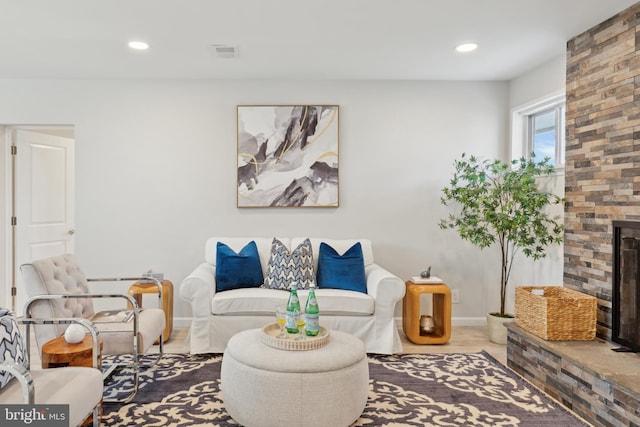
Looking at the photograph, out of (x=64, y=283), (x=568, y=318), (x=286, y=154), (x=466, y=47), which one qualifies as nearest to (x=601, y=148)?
(x=568, y=318)

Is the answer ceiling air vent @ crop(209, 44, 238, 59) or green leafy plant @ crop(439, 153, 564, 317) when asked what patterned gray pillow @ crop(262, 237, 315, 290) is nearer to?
green leafy plant @ crop(439, 153, 564, 317)

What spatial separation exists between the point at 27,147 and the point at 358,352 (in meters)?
4.21

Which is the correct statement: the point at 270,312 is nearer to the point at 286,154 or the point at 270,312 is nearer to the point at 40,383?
the point at 286,154

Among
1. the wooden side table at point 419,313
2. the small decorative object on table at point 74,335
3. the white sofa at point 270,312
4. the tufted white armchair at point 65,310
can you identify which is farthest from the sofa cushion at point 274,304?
the small decorative object on table at point 74,335

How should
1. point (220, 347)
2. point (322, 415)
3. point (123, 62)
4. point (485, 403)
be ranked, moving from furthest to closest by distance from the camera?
point (123, 62) → point (220, 347) → point (485, 403) → point (322, 415)

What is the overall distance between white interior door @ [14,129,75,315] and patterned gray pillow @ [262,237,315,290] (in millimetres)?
2698

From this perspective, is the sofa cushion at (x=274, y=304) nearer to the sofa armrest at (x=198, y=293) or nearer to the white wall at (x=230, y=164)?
the sofa armrest at (x=198, y=293)

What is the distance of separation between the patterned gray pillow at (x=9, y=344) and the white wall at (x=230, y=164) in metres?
2.42

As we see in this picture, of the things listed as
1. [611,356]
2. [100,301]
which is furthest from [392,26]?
[100,301]

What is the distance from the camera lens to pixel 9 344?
6.40 feet

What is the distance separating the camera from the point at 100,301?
4480mm

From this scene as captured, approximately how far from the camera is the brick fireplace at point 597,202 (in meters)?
2.48

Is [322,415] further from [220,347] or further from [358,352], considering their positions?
[220,347]

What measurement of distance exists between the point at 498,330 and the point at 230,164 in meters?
2.98
